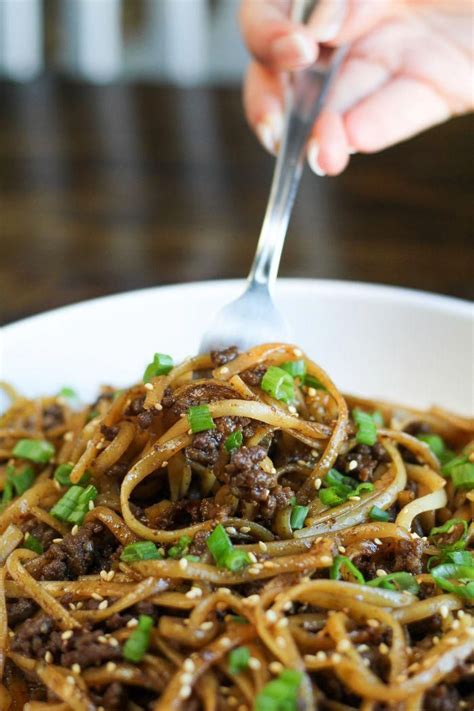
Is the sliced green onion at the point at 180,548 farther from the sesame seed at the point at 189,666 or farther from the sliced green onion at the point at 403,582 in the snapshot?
the sliced green onion at the point at 403,582

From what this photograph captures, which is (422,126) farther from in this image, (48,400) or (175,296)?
(48,400)

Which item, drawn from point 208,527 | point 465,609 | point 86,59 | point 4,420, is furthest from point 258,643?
point 86,59

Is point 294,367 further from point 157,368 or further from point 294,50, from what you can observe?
point 294,50

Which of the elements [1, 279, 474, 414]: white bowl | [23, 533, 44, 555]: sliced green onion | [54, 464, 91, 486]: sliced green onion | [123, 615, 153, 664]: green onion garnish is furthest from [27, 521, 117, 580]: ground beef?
[1, 279, 474, 414]: white bowl

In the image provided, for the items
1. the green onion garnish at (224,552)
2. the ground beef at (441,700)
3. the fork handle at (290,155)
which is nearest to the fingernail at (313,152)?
the fork handle at (290,155)

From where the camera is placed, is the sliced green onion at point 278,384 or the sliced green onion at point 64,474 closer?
the sliced green onion at point 278,384

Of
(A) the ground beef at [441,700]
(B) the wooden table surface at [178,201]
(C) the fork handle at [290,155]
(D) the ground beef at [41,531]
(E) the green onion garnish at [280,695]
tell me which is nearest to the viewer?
(E) the green onion garnish at [280,695]
